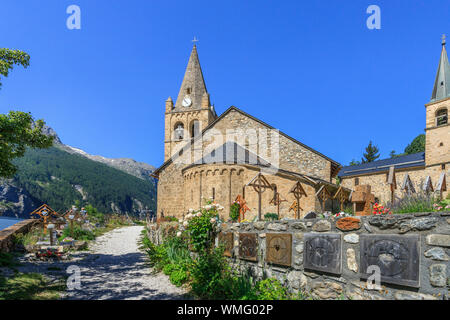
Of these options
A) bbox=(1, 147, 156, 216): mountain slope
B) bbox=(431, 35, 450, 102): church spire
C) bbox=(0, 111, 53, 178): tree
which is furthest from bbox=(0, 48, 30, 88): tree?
bbox=(1, 147, 156, 216): mountain slope

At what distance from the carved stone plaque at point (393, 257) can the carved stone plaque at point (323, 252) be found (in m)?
0.43

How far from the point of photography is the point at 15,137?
8047 millimetres

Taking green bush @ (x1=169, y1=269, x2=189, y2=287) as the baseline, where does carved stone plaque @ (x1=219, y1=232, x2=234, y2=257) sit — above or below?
above

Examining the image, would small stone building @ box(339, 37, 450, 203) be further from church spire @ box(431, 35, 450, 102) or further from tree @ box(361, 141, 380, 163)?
tree @ box(361, 141, 380, 163)

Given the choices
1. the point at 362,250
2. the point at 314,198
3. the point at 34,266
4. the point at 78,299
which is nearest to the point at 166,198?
the point at 314,198

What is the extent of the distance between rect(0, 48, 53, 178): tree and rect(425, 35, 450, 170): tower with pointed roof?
119 feet

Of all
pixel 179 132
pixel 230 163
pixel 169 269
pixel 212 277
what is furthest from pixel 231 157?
pixel 179 132

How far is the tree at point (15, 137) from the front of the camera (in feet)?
25.0

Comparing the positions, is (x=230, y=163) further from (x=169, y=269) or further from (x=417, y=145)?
(x=417, y=145)

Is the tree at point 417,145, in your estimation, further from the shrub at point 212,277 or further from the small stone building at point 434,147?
the shrub at point 212,277

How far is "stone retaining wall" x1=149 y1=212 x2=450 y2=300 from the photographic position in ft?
10.3

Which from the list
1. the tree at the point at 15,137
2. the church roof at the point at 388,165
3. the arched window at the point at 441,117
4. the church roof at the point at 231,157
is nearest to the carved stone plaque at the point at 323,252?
the tree at the point at 15,137

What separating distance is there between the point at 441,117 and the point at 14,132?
38.3 metres
